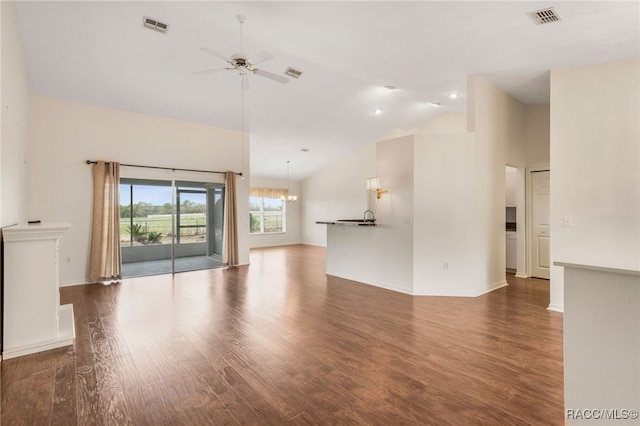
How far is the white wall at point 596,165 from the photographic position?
12.4 ft

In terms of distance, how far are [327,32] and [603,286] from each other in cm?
368

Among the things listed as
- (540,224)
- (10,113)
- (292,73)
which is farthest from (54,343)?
(540,224)

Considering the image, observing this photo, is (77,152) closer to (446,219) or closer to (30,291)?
(30,291)

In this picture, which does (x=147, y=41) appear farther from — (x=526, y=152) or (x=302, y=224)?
(x=302, y=224)

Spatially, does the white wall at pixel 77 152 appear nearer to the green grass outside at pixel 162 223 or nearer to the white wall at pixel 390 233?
the green grass outside at pixel 162 223

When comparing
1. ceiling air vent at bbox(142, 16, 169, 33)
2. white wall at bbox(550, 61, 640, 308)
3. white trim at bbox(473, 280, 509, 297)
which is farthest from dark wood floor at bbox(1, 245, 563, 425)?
ceiling air vent at bbox(142, 16, 169, 33)

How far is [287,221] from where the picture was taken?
1245 cm

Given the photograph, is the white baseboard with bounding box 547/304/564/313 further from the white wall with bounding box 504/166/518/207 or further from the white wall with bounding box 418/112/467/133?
the white wall with bounding box 418/112/467/133

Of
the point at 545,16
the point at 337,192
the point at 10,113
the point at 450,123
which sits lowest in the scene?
the point at 337,192

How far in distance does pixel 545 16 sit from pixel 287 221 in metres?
10.2

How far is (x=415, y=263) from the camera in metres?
4.92

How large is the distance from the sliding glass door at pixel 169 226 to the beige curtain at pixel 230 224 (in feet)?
0.65

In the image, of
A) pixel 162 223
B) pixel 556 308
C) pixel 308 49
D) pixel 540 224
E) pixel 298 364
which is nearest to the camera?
pixel 298 364

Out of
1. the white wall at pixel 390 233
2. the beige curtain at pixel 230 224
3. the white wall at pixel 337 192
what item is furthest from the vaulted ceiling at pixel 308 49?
the white wall at pixel 337 192
